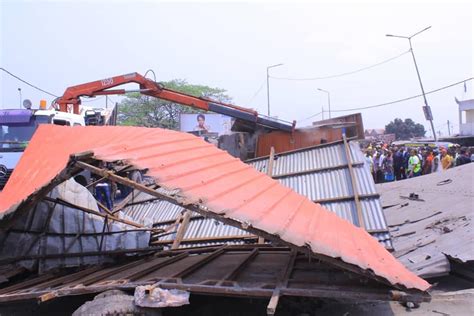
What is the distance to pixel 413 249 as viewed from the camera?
637 centimetres

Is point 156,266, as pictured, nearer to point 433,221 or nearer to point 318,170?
point 318,170

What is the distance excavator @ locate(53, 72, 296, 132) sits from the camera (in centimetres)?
1220

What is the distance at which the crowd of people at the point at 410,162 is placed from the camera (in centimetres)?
1464

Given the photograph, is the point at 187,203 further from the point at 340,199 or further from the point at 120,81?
Result: the point at 120,81

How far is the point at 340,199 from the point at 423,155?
10.3 metres

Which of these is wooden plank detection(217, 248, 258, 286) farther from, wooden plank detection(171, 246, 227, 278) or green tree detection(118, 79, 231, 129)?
green tree detection(118, 79, 231, 129)

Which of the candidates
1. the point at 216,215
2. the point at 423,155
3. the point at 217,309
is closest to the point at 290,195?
the point at 217,309

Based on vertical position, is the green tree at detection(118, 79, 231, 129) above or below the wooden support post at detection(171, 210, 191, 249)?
above

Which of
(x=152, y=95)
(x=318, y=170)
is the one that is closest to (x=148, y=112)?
(x=152, y=95)

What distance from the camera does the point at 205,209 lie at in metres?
3.61

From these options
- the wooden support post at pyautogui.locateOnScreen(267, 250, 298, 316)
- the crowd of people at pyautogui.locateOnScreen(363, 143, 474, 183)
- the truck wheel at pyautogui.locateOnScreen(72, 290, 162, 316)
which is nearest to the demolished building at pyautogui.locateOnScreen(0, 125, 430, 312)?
the wooden support post at pyautogui.locateOnScreen(267, 250, 298, 316)

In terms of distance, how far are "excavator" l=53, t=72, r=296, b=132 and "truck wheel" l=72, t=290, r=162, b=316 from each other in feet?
29.7

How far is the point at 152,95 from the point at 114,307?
976 cm

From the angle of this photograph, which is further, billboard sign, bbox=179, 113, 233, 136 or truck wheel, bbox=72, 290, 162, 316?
billboard sign, bbox=179, 113, 233, 136
